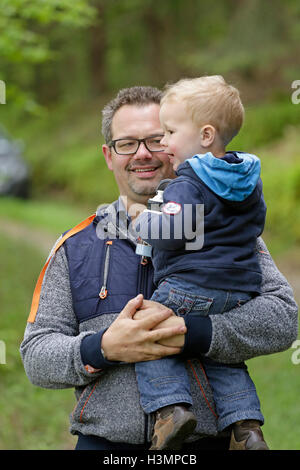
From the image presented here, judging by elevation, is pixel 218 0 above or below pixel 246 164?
above

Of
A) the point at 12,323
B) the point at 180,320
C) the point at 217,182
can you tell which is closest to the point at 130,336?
the point at 180,320

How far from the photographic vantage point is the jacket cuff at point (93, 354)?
2.39 m

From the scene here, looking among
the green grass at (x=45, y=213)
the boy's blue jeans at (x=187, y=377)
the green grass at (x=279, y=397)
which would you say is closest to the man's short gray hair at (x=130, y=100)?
the boy's blue jeans at (x=187, y=377)

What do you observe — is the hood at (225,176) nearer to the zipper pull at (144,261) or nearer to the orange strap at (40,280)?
the zipper pull at (144,261)

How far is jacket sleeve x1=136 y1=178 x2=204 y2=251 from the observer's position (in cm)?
236

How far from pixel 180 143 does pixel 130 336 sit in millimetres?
816

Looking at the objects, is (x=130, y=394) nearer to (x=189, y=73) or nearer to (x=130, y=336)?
(x=130, y=336)

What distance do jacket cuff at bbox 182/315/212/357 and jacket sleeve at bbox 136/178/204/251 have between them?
0.29m

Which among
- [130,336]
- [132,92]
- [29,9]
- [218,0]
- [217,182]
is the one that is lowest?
[130,336]

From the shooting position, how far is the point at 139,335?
2.37 m

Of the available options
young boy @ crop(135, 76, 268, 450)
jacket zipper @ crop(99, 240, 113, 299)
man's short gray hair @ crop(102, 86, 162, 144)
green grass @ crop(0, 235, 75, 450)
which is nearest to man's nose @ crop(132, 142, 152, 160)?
man's short gray hair @ crop(102, 86, 162, 144)

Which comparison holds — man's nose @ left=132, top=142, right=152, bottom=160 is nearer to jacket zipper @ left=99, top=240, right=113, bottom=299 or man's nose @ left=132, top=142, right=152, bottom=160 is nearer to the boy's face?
the boy's face

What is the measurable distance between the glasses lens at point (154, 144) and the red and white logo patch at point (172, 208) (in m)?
0.60

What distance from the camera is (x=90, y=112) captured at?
2341 centimetres
